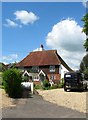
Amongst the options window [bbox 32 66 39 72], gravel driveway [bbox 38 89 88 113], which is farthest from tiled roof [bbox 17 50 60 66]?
gravel driveway [bbox 38 89 88 113]

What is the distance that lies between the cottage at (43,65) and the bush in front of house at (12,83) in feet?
123

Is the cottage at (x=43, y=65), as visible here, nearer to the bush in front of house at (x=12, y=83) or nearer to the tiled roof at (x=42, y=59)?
the tiled roof at (x=42, y=59)

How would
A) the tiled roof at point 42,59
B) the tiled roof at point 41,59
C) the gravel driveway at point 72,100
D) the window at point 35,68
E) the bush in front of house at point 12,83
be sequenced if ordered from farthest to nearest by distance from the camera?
1. the window at point 35,68
2. the tiled roof at point 41,59
3. the tiled roof at point 42,59
4. the bush in front of house at point 12,83
5. the gravel driveway at point 72,100

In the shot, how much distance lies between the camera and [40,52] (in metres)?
75.8

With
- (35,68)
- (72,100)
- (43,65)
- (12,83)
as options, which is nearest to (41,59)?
(43,65)

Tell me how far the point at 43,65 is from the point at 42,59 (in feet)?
6.70

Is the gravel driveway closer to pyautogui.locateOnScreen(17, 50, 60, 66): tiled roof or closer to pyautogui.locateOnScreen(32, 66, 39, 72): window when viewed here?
pyautogui.locateOnScreen(17, 50, 60, 66): tiled roof

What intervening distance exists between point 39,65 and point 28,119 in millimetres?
56030

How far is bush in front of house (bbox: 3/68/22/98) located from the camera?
30.6 m

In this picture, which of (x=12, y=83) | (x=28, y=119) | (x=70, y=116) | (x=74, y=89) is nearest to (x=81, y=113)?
(x=70, y=116)

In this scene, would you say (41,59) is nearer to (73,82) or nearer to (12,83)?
(73,82)

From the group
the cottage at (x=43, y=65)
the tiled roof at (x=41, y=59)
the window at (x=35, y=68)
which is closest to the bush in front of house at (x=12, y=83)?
the cottage at (x=43, y=65)

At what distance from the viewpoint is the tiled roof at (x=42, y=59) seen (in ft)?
235

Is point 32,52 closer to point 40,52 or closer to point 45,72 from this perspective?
point 40,52
